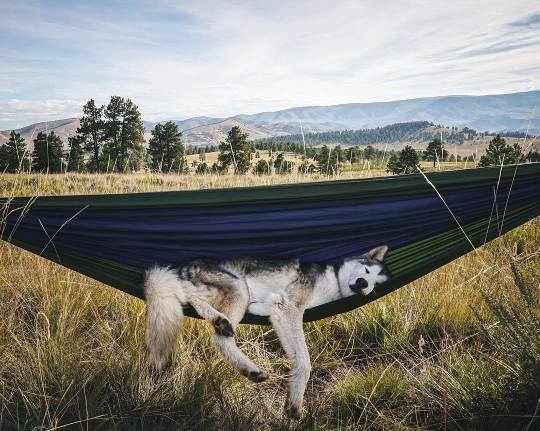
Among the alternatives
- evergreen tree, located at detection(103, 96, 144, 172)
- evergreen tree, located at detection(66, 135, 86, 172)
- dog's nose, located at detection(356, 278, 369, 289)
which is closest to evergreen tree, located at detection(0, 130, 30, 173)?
evergreen tree, located at detection(66, 135, 86, 172)

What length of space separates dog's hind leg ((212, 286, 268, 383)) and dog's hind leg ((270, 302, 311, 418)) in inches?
4.1

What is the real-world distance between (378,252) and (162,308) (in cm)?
73

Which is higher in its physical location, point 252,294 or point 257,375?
point 252,294

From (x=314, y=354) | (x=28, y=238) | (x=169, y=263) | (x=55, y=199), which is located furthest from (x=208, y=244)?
(x=314, y=354)

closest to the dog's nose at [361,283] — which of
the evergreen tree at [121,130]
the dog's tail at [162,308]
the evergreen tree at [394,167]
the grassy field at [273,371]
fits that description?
the grassy field at [273,371]

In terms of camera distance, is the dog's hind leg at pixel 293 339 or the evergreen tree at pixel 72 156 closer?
the dog's hind leg at pixel 293 339

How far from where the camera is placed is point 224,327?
1.19 metres

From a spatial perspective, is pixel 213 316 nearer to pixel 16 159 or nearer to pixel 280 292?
pixel 280 292

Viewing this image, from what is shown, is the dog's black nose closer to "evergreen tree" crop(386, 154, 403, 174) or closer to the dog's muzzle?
the dog's muzzle

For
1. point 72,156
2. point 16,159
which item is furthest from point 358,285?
point 72,156

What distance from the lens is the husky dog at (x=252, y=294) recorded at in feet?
4.01

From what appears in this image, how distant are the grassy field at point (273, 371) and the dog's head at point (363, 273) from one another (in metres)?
0.33

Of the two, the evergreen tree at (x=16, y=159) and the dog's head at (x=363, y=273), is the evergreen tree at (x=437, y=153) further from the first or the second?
the evergreen tree at (x=16, y=159)

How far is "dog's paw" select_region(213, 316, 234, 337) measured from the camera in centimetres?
119
